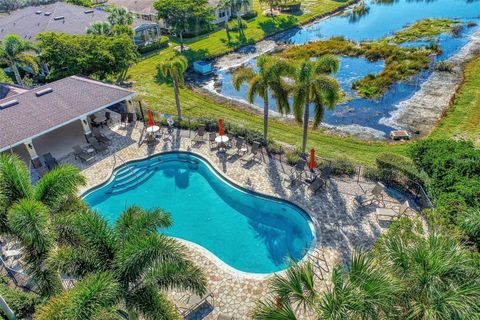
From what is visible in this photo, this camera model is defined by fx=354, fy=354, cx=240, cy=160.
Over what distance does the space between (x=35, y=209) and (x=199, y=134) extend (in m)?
13.8

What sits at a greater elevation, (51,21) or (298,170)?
(51,21)

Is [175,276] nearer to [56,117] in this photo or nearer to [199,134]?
[199,134]

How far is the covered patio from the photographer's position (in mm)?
20156

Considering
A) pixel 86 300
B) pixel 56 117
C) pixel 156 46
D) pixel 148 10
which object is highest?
pixel 86 300

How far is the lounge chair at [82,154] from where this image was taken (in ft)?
68.6

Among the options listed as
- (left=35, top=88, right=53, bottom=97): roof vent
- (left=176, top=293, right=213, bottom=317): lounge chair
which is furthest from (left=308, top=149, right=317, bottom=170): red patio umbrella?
(left=35, top=88, right=53, bottom=97): roof vent

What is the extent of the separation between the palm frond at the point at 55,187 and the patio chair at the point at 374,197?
490 inches

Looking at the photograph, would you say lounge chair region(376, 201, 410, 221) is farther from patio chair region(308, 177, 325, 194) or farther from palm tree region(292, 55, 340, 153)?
palm tree region(292, 55, 340, 153)

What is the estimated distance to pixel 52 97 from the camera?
75.4ft

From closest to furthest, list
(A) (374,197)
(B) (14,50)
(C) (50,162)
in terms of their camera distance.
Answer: (A) (374,197), (C) (50,162), (B) (14,50)

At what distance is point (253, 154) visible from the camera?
20875 mm

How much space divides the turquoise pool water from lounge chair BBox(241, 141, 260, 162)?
2.03 meters

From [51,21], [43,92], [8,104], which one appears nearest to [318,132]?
[43,92]

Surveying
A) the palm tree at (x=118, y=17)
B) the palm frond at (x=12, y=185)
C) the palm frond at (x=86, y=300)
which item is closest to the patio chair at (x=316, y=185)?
the palm frond at (x=86, y=300)
